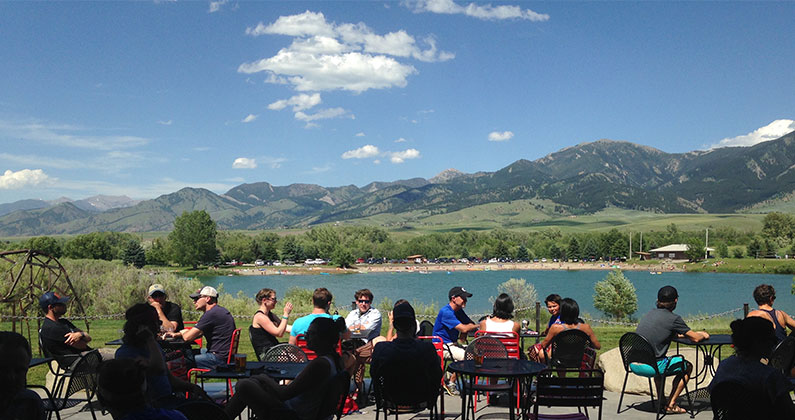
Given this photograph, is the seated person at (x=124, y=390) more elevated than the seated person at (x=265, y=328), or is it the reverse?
the seated person at (x=124, y=390)

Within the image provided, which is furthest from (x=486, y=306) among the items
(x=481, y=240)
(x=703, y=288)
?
(x=481, y=240)

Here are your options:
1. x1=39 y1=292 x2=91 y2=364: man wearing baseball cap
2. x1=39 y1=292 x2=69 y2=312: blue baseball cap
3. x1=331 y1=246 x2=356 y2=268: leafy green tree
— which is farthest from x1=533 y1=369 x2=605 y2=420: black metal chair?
x1=331 y1=246 x2=356 y2=268: leafy green tree

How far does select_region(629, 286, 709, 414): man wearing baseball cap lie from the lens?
22.3 feet

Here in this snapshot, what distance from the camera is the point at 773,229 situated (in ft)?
442

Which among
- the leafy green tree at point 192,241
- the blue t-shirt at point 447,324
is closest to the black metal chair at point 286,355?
the blue t-shirt at point 447,324

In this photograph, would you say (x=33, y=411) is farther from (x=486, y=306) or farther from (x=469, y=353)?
(x=486, y=306)

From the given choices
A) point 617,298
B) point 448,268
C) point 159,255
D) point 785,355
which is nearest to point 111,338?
point 785,355

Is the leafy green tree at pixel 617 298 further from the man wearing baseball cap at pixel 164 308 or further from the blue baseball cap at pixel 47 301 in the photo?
the blue baseball cap at pixel 47 301

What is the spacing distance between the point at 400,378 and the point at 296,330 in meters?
2.22

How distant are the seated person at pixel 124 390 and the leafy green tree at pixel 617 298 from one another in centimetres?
3515

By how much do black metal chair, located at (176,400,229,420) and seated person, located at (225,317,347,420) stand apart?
2.37 feet

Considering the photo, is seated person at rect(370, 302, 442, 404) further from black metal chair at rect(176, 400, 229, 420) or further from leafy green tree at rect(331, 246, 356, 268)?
leafy green tree at rect(331, 246, 356, 268)

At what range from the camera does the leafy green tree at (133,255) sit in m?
111

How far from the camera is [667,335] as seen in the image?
682 cm
